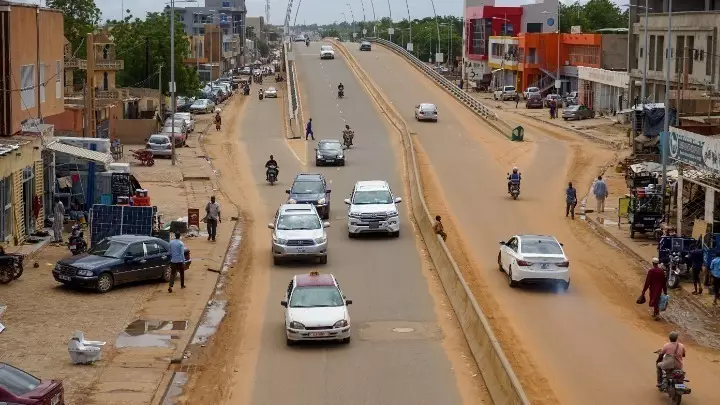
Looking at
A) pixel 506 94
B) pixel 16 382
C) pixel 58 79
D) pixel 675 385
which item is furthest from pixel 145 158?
pixel 506 94

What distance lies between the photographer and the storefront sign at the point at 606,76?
82.8 m

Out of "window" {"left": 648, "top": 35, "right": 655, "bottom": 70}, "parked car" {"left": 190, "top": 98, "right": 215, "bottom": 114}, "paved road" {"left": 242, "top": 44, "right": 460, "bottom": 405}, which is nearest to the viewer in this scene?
"paved road" {"left": 242, "top": 44, "right": 460, "bottom": 405}

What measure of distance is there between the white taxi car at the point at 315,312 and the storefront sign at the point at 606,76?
58847mm

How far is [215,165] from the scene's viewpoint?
5847cm

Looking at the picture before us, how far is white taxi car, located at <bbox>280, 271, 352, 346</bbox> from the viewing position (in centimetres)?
2433

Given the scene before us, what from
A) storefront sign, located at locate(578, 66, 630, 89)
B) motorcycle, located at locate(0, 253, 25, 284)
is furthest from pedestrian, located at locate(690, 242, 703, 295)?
storefront sign, located at locate(578, 66, 630, 89)

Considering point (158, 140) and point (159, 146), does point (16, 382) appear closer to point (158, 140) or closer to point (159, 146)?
point (159, 146)

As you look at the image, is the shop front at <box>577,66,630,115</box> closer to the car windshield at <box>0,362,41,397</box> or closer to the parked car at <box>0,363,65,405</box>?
the parked car at <box>0,363,65,405</box>

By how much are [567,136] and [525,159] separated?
44.3ft

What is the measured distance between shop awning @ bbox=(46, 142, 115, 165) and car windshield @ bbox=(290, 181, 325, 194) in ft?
22.5

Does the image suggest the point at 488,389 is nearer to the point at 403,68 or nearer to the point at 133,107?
the point at 133,107

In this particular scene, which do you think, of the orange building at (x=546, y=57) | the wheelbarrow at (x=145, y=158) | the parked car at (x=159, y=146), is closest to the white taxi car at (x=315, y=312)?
the wheelbarrow at (x=145, y=158)

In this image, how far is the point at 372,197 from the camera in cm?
3956

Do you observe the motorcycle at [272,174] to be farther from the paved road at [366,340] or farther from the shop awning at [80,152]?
the shop awning at [80,152]
